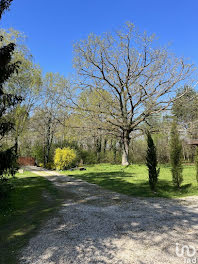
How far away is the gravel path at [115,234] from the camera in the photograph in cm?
331

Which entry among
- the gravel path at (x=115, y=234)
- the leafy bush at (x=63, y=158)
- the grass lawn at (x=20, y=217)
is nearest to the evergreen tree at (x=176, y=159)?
the gravel path at (x=115, y=234)

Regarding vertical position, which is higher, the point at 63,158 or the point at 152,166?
the point at 63,158

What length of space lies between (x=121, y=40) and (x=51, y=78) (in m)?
11.9

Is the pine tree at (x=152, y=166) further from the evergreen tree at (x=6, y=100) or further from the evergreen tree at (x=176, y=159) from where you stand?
the evergreen tree at (x=6, y=100)

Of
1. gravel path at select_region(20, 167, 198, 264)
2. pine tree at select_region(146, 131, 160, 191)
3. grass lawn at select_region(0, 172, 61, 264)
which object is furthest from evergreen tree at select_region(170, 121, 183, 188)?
grass lawn at select_region(0, 172, 61, 264)

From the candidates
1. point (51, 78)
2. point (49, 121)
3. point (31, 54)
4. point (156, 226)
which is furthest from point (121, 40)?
point (156, 226)

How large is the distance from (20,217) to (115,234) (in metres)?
3.12

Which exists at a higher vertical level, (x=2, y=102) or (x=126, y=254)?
(x=2, y=102)

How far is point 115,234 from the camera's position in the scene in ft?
13.9

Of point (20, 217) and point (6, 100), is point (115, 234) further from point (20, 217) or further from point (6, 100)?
point (6, 100)

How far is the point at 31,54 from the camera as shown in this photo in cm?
1766

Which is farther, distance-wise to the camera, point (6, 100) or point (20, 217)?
point (6, 100)

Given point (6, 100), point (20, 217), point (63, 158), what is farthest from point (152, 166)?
point (63, 158)

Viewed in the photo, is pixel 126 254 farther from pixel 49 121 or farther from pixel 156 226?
pixel 49 121
